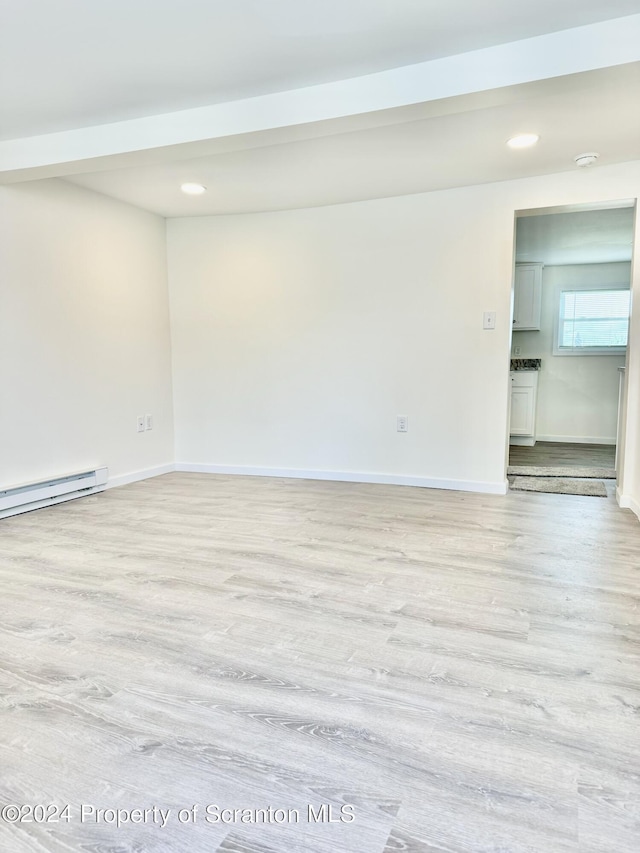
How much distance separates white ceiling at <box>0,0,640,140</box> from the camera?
5.49 ft

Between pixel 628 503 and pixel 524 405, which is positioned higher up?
pixel 524 405

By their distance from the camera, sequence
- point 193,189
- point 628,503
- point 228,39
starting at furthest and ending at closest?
1. point 193,189
2. point 628,503
3. point 228,39

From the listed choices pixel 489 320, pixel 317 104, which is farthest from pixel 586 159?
pixel 317 104

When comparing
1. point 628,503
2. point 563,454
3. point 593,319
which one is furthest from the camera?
point 593,319

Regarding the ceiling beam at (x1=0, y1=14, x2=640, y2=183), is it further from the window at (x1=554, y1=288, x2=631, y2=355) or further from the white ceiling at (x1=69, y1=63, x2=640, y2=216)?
the window at (x1=554, y1=288, x2=631, y2=355)

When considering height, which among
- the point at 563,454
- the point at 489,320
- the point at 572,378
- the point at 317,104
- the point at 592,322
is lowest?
the point at 563,454

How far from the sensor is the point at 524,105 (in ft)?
7.41

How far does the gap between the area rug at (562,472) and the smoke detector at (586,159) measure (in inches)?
86.1

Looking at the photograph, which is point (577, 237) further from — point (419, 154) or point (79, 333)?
point (79, 333)

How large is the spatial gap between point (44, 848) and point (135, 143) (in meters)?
2.55

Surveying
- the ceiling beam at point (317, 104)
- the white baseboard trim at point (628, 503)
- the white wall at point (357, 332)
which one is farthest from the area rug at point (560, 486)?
the ceiling beam at point (317, 104)

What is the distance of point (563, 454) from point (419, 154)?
3450 mm

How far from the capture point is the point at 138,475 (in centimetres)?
406

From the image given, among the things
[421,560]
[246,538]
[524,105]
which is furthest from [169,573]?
[524,105]
